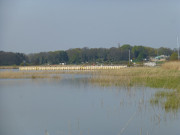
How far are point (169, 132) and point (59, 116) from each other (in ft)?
11.6

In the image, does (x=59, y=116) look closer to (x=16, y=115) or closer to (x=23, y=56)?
(x=16, y=115)

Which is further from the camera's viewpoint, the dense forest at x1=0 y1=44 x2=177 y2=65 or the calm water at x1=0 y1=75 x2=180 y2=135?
the dense forest at x1=0 y1=44 x2=177 y2=65

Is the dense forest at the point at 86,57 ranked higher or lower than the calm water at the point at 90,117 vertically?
higher

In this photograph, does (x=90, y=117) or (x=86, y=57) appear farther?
(x=86, y=57)

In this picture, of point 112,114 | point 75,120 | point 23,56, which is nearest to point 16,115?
point 75,120

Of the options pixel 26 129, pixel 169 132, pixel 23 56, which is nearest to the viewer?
pixel 169 132

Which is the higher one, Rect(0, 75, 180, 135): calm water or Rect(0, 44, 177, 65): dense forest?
Rect(0, 44, 177, 65): dense forest

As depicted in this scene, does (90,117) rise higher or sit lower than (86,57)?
lower

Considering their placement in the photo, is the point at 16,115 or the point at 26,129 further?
the point at 16,115

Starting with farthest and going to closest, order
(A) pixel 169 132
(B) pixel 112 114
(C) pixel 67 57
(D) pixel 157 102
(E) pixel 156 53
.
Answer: (E) pixel 156 53 < (C) pixel 67 57 < (D) pixel 157 102 < (B) pixel 112 114 < (A) pixel 169 132

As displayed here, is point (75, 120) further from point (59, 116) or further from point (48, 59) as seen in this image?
point (48, 59)

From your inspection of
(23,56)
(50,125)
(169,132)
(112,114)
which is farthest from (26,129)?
(23,56)

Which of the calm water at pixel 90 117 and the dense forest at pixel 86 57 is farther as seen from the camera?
the dense forest at pixel 86 57

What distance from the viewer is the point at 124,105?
1056 centimetres
